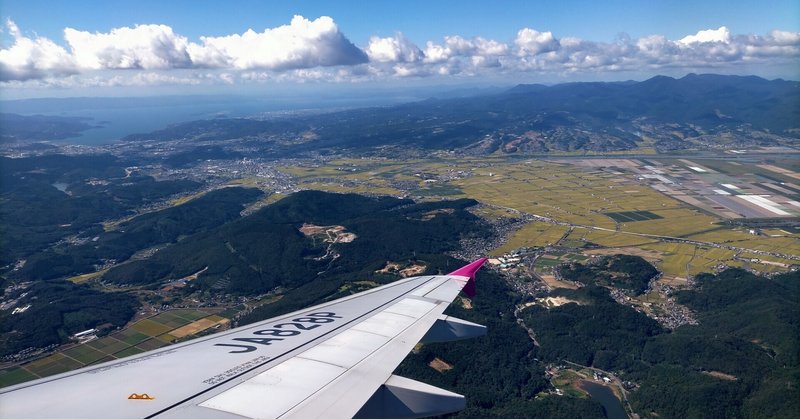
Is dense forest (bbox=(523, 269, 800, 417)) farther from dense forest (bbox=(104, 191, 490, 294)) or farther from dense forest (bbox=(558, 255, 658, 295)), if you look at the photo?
dense forest (bbox=(104, 191, 490, 294))

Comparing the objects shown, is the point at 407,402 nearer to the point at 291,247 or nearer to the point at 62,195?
the point at 291,247

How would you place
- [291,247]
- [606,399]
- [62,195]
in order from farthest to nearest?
[62,195], [291,247], [606,399]

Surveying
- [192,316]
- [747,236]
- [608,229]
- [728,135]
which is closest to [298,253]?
[192,316]

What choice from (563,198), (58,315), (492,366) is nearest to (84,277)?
(58,315)

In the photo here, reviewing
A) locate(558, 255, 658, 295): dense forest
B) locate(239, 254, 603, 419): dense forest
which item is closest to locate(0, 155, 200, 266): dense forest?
locate(239, 254, 603, 419): dense forest

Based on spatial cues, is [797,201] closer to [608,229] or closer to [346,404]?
[608,229]

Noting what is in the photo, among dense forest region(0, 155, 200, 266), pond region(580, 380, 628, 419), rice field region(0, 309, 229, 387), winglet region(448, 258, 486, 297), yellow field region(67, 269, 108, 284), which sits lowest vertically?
pond region(580, 380, 628, 419)
